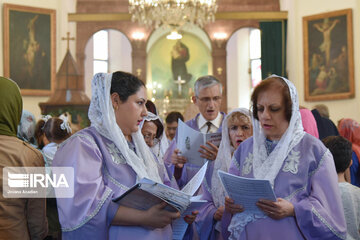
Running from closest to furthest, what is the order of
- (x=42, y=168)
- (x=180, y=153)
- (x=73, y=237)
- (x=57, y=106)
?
(x=73, y=237) → (x=42, y=168) → (x=180, y=153) → (x=57, y=106)

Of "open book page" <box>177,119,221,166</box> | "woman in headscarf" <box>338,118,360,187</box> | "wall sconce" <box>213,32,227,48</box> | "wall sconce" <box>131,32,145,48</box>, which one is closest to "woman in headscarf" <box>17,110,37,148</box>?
"open book page" <box>177,119,221,166</box>

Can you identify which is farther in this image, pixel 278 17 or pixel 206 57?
pixel 206 57

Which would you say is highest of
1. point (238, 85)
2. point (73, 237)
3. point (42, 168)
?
point (238, 85)

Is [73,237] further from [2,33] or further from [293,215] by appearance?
[2,33]

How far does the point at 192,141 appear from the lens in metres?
4.16

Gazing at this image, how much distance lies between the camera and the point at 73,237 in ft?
9.54

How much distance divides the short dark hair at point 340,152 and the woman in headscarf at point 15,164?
226 centimetres

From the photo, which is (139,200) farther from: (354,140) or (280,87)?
(354,140)

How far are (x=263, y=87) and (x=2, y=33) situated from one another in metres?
13.7

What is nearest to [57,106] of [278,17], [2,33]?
[2,33]

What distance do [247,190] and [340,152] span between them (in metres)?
1.42

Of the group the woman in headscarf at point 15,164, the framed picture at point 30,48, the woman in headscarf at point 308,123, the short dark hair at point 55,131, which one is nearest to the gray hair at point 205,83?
the woman in headscarf at point 308,123

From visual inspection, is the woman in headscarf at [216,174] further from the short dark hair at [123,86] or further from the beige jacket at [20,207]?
the beige jacket at [20,207]

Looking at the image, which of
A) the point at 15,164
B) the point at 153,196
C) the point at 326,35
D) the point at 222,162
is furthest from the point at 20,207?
the point at 326,35
